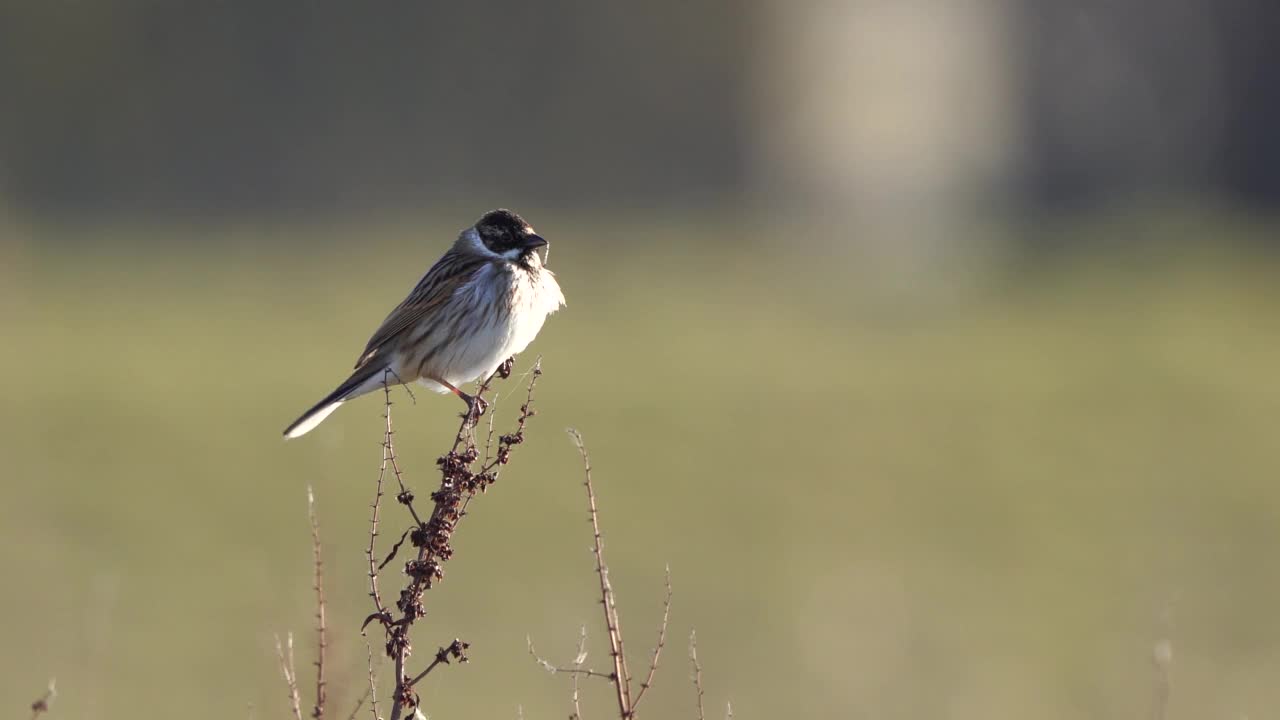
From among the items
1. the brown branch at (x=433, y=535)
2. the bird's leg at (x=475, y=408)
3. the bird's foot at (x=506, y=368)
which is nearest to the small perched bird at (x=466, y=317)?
the bird's foot at (x=506, y=368)

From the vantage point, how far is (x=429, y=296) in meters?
6.10

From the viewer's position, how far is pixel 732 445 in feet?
70.9

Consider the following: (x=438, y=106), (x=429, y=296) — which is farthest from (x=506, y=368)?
(x=438, y=106)

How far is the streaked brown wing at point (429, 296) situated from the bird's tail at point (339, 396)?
0.05 m

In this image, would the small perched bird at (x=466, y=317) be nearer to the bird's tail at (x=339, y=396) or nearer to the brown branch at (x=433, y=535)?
the bird's tail at (x=339, y=396)

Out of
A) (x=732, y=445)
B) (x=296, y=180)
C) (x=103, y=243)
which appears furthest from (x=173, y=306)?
(x=732, y=445)

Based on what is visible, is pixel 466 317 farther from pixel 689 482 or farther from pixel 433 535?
pixel 689 482

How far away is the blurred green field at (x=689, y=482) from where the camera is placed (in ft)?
43.2

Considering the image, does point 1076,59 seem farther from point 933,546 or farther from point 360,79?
point 933,546

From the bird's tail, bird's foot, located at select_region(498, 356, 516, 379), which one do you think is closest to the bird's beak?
bird's foot, located at select_region(498, 356, 516, 379)

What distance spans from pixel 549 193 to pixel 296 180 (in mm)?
4743

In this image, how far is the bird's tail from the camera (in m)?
5.93

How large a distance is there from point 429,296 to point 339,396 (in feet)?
1.44

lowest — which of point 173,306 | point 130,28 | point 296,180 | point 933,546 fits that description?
point 933,546
